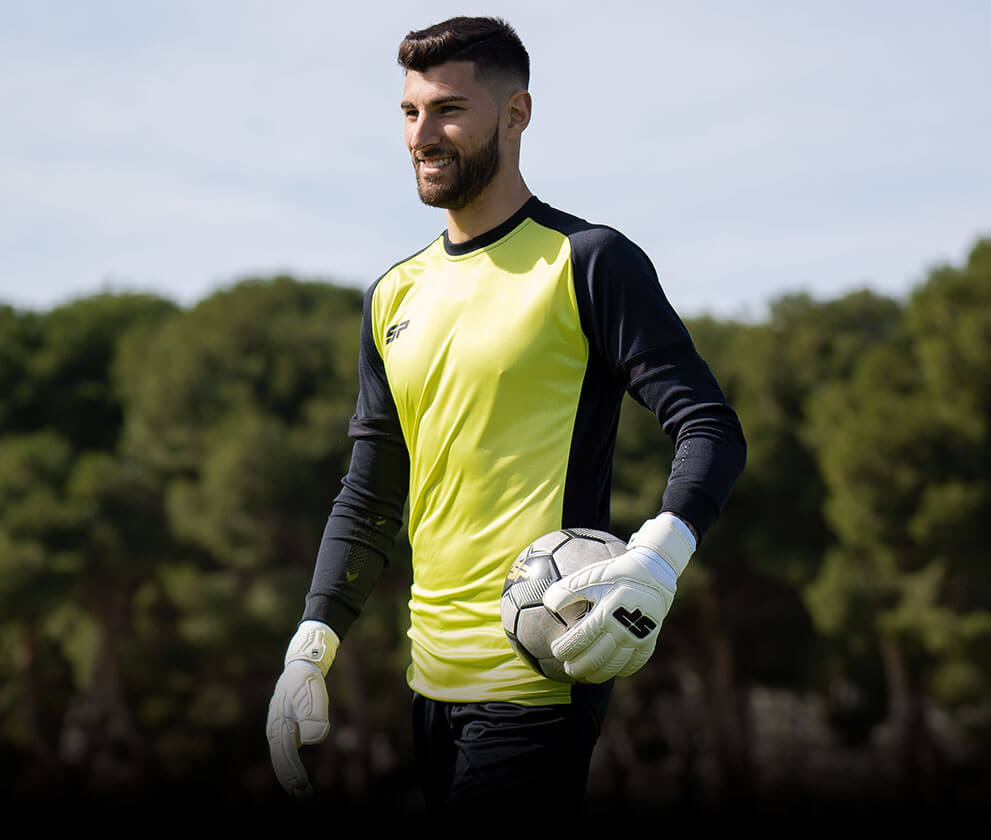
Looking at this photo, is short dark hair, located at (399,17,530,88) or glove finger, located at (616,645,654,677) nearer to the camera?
glove finger, located at (616,645,654,677)

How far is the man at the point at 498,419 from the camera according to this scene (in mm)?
3602

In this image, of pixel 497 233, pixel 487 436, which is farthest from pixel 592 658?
pixel 497 233

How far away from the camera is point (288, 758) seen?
3.78m

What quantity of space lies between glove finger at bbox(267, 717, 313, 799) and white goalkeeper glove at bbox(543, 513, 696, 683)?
0.96 metres

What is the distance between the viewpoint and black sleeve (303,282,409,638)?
4203mm

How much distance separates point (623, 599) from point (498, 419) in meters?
0.78

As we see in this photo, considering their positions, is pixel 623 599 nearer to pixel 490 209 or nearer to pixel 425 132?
pixel 490 209

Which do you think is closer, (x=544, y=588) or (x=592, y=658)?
(x=592, y=658)

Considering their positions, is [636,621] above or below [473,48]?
below

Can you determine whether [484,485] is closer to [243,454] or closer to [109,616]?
[243,454]

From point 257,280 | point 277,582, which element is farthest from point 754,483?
point 257,280

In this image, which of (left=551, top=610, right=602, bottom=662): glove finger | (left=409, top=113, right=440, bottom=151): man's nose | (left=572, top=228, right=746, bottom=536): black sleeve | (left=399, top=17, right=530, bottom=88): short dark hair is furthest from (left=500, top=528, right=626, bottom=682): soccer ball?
(left=399, top=17, right=530, bottom=88): short dark hair

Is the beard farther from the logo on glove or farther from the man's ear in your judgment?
the logo on glove

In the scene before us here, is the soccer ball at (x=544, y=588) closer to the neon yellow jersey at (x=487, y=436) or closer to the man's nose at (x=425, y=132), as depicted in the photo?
the neon yellow jersey at (x=487, y=436)
